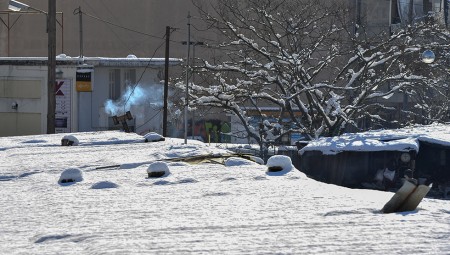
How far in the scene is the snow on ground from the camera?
6660mm

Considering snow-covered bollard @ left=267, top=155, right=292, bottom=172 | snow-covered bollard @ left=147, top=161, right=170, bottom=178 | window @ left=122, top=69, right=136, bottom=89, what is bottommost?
snow-covered bollard @ left=147, top=161, right=170, bottom=178

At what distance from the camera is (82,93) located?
3269 cm

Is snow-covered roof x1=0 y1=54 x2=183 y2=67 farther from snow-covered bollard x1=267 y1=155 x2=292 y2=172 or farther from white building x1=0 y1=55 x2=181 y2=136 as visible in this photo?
snow-covered bollard x1=267 y1=155 x2=292 y2=172

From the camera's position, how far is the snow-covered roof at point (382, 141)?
1755 centimetres

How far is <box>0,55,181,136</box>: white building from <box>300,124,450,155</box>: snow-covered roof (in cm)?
1491

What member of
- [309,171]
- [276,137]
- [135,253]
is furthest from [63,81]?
[135,253]

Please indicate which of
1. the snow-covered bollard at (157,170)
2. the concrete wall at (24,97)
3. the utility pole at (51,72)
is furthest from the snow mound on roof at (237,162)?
the concrete wall at (24,97)

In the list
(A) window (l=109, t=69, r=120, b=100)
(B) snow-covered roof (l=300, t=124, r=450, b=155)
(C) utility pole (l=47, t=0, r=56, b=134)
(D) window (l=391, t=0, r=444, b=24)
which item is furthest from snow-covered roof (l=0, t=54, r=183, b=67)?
(D) window (l=391, t=0, r=444, b=24)

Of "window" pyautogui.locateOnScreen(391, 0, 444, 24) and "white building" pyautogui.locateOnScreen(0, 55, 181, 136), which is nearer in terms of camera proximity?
"white building" pyautogui.locateOnScreen(0, 55, 181, 136)

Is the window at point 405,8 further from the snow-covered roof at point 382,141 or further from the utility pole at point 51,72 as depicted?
the snow-covered roof at point 382,141

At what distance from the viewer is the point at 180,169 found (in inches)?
479

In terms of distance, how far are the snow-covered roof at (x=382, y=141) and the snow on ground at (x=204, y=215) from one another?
Result: 570cm

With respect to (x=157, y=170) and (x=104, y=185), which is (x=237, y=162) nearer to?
(x=157, y=170)

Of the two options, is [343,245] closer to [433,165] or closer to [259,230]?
[259,230]
